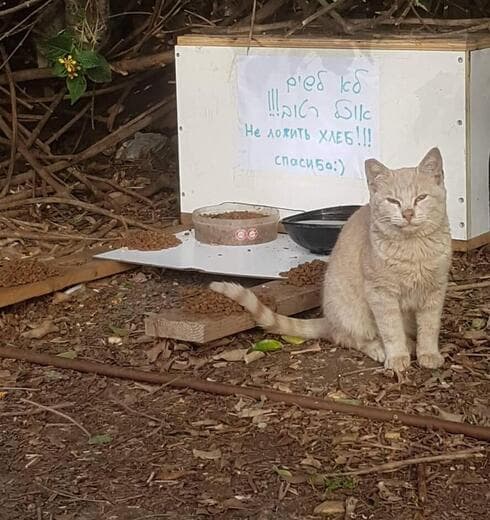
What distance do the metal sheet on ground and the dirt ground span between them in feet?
1.52

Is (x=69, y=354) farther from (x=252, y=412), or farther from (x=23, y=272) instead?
(x=252, y=412)

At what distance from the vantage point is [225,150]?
607cm

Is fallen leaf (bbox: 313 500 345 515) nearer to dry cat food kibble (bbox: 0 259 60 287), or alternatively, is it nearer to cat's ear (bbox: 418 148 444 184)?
cat's ear (bbox: 418 148 444 184)

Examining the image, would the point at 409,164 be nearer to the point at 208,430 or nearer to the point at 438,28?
the point at 438,28

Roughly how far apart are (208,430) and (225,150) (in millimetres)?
2487

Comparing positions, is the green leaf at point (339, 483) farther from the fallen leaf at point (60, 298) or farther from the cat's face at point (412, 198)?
the fallen leaf at point (60, 298)

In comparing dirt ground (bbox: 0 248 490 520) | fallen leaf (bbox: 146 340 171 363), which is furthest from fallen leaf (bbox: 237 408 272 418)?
fallen leaf (bbox: 146 340 171 363)

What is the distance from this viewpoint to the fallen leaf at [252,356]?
4.45 metres

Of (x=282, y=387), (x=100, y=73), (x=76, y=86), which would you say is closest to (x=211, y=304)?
(x=282, y=387)

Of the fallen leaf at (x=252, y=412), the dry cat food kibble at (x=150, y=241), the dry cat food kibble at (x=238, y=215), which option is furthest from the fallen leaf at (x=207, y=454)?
the dry cat food kibble at (x=238, y=215)

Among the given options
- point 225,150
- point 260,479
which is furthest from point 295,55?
point 260,479

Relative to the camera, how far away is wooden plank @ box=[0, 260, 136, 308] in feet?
16.6

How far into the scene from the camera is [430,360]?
4.26 metres

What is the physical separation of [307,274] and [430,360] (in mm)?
966
